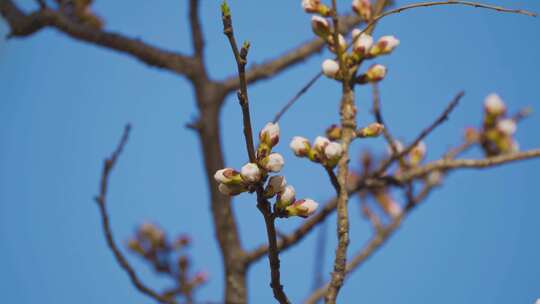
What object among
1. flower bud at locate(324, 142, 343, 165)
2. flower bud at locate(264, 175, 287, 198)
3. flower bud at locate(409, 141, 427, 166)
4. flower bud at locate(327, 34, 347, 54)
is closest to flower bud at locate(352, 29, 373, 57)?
flower bud at locate(327, 34, 347, 54)

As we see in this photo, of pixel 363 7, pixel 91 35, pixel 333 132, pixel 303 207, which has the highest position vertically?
pixel 91 35

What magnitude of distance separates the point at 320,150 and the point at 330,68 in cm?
21

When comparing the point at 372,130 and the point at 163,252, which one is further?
the point at 163,252

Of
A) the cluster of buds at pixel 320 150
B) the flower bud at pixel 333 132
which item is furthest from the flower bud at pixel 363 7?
the cluster of buds at pixel 320 150

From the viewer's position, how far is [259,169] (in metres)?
0.87

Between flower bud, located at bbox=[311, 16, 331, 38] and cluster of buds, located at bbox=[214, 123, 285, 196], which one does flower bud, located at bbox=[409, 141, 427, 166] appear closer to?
flower bud, located at bbox=[311, 16, 331, 38]

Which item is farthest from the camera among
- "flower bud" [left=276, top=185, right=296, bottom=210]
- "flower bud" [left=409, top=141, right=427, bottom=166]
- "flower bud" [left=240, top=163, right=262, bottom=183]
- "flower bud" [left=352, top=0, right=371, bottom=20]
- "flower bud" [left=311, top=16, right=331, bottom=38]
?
"flower bud" [left=409, top=141, right=427, bottom=166]

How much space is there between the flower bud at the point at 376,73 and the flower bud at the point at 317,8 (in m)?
0.23

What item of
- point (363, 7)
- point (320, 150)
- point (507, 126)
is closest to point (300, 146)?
point (320, 150)

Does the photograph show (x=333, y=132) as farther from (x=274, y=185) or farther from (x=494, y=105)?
(x=494, y=105)

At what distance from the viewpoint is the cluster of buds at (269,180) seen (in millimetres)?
872

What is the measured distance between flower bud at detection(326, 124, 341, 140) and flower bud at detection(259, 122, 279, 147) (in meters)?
0.41

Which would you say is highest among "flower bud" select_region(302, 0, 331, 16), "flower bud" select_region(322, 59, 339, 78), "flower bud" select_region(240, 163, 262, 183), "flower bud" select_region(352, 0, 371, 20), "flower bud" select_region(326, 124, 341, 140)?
"flower bud" select_region(352, 0, 371, 20)

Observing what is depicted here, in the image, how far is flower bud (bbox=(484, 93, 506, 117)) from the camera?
2.44 metres
